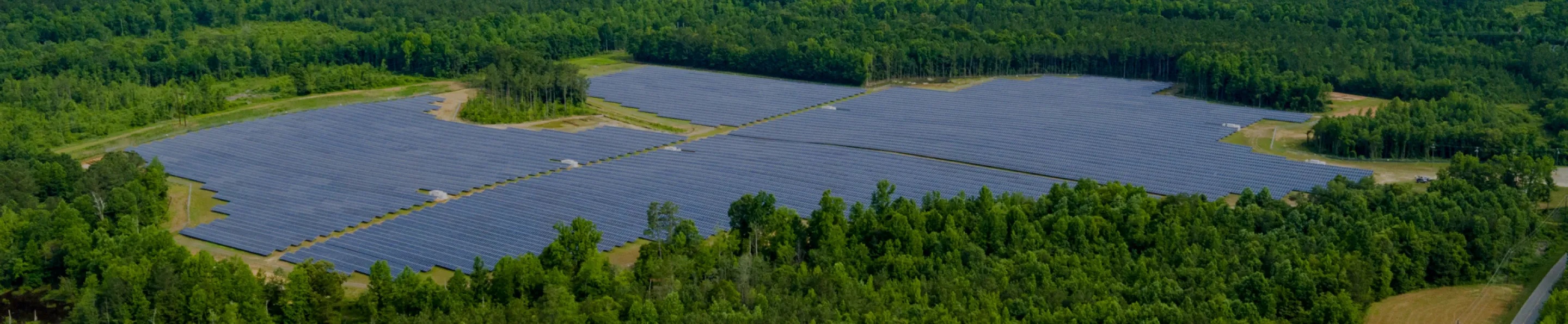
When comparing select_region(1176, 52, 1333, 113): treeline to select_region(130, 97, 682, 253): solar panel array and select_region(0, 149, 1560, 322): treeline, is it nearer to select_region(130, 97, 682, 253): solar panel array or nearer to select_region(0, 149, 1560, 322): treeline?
select_region(0, 149, 1560, 322): treeline

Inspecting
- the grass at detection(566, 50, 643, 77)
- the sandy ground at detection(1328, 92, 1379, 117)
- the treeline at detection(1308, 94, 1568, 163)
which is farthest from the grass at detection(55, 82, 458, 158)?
the sandy ground at detection(1328, 92, 1379, 117)

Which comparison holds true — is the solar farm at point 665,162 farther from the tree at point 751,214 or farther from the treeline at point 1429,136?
the treeline at point 1429,136

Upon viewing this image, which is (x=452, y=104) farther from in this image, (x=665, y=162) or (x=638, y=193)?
(x=638, y=193)

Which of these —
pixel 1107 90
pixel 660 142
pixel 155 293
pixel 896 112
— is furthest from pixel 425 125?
pixel 1107 90

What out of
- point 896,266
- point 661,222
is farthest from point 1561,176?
point 661,222

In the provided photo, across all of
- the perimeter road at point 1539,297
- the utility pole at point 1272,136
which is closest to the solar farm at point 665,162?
the utility pole at point 1272,136

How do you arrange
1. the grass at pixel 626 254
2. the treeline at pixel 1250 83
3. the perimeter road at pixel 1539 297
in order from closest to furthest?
1. the perimeter road at pixel 1539 297
2. the grass at pixel 626 254
3. the treeline at pixel 1250 83
